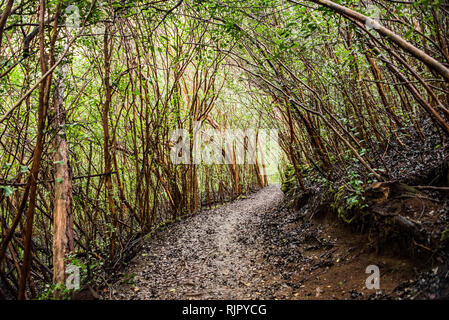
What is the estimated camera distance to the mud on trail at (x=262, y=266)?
93.0 inches

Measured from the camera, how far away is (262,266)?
338 centimetres

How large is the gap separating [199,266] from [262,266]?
95 centimetres

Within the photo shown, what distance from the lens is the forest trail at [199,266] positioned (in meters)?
2.92

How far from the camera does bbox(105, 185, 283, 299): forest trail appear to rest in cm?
292

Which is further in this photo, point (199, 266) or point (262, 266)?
point (199, 266)

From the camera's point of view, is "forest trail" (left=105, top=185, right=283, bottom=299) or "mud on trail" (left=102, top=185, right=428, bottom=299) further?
"forest trail" (left=105, top=185, right=283, bottom=299)

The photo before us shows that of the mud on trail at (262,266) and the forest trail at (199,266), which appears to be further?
the forest trail at (199,266)

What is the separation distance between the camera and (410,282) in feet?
6.09

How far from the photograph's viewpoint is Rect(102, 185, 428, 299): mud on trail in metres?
2.36

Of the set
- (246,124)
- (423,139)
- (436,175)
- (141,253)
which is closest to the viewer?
(436,175)

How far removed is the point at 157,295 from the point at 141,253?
54.2 inches

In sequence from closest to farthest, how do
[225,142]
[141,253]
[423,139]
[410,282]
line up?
[410,282], [423,139], [141,253], [225,142]
